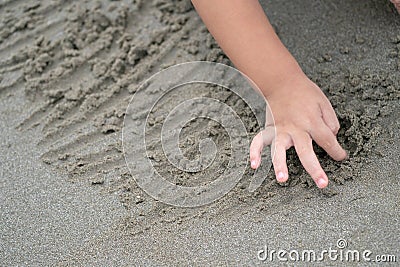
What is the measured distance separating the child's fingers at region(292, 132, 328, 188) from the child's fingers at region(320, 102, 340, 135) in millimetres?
58

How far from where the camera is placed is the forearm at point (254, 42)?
1.45 m

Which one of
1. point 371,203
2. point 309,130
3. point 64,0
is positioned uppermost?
point 64,0

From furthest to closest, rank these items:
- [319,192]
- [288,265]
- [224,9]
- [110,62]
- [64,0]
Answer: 1. [64,0]
2. [110,62]
3. [224,9]
4. [319,192]
5. [288,265]

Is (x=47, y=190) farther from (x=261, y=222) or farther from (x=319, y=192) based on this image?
(x=319, y=192)

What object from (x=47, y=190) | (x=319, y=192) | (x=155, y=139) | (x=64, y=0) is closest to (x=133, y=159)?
(x=155, y=139)

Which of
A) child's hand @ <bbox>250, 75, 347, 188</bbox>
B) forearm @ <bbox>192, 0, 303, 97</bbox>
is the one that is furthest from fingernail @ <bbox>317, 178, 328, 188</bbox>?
forearm @ <bbox>192, 0, 303, 97</bbox>

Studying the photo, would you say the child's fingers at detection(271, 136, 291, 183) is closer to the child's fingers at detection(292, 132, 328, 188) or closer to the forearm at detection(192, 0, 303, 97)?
the child's fingers at detection(292, 132, 328, 188)

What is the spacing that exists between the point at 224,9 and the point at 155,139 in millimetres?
340

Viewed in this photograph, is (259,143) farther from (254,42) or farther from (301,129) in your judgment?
(254,42)

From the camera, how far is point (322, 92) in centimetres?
144
